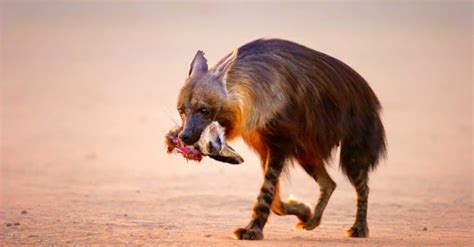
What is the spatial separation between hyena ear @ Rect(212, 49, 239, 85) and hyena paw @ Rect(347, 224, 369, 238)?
1.76 metres

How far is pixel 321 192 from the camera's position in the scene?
477 inches

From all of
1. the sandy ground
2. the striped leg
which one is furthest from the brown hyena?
the sandy ground

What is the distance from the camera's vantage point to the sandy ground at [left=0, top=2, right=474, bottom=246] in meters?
12.3

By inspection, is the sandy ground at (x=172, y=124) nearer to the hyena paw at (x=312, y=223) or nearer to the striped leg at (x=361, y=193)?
the hyena paw at (x=312, y=223)

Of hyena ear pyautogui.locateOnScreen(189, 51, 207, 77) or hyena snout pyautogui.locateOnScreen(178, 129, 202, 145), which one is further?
hyena ear pyautogui.locateOnScreen(189, 51, 207, 77)

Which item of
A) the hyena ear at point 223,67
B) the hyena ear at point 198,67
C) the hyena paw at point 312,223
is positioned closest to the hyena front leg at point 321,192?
the hyena paw at point 312,223

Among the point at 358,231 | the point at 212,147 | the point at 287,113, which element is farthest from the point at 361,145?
the point at 212,147

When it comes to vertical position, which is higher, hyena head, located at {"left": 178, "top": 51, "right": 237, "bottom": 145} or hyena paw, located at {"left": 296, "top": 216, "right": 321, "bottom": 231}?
hyena head, located at {"left": 178, "top": 51, "right": 237, "bottom": 145}

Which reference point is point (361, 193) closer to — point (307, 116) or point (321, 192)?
point (321, 192)

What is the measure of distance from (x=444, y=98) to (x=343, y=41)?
10.1 m

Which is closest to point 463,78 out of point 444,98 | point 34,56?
point 444,98

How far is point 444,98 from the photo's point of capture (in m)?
25.7

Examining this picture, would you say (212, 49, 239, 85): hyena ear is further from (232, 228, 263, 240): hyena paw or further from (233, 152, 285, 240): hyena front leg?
(232, 228, 263, 240): hyena paw

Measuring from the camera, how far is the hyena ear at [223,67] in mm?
11031
